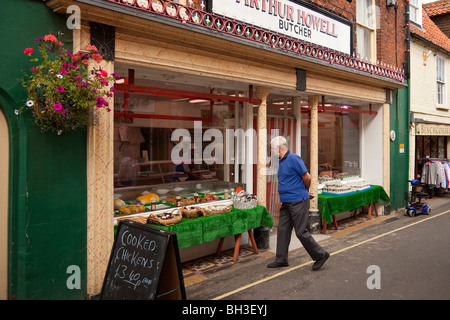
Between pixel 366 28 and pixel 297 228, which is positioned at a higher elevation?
pixel 366 28

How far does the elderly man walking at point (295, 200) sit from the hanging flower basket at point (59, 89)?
9.22 ft

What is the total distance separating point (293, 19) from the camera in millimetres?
7617

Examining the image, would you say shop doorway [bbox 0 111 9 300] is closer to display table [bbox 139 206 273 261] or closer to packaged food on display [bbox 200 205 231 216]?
display table [bbox 139 206 273 261]

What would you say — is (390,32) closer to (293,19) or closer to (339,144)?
(339,144)

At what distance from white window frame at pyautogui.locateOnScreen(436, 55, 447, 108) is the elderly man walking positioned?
10.6 m

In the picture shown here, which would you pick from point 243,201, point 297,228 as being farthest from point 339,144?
point 297,228

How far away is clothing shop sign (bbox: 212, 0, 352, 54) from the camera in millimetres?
6535

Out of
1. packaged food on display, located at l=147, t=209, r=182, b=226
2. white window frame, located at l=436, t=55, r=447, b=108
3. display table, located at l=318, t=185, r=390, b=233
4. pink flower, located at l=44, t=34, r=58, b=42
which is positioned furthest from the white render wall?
pink flower, located at l=44, t=34, r=58, b=42

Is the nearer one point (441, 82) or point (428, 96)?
point (428, 96)

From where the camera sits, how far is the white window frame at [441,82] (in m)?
13.6

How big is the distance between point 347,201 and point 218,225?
418cm

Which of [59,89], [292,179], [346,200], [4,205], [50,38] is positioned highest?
[50,38]

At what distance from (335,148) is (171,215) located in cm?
666
